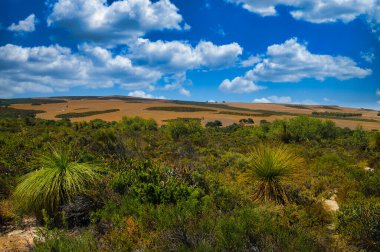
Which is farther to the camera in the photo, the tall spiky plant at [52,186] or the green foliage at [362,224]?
the tall spiky plant at [52,186]

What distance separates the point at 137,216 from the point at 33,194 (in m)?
2.32

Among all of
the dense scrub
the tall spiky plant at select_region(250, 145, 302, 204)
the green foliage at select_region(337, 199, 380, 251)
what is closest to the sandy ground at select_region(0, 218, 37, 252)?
the dense scrub

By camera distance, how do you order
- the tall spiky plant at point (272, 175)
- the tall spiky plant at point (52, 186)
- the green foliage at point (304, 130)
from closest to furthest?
the tall spiky plant at point (52, 186)
the tall spiky plant at point (272, 175)
the green foliage at point (304, 130)

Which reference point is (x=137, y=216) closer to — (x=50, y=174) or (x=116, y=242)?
(x=116, y=242)

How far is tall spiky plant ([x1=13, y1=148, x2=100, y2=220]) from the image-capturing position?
6.46 m

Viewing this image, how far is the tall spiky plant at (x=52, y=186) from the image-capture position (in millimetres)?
6461

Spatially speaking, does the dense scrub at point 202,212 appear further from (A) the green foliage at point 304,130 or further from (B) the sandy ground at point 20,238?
(A) the green foliage at point 304,130

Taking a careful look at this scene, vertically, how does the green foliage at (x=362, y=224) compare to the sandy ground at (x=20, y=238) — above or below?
above

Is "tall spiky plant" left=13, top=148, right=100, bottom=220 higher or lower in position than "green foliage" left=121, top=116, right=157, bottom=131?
higher

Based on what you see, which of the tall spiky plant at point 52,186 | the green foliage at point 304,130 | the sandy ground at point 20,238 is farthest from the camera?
the green foliage at point 304,130

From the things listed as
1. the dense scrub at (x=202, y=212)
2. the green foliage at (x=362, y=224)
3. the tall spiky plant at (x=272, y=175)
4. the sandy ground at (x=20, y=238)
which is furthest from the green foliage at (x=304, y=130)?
the sandy ground at (x=20, y=238)

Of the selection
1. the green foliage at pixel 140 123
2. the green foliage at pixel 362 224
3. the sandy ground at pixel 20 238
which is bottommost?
the green foliage at pixel 140 123

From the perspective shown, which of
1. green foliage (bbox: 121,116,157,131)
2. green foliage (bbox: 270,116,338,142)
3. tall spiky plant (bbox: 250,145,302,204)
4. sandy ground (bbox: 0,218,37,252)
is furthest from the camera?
green foliage (bbox: 121,116,157,131)

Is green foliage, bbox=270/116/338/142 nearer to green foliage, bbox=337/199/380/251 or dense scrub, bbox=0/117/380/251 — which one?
dense scrub, bbox=0/117/380/251
